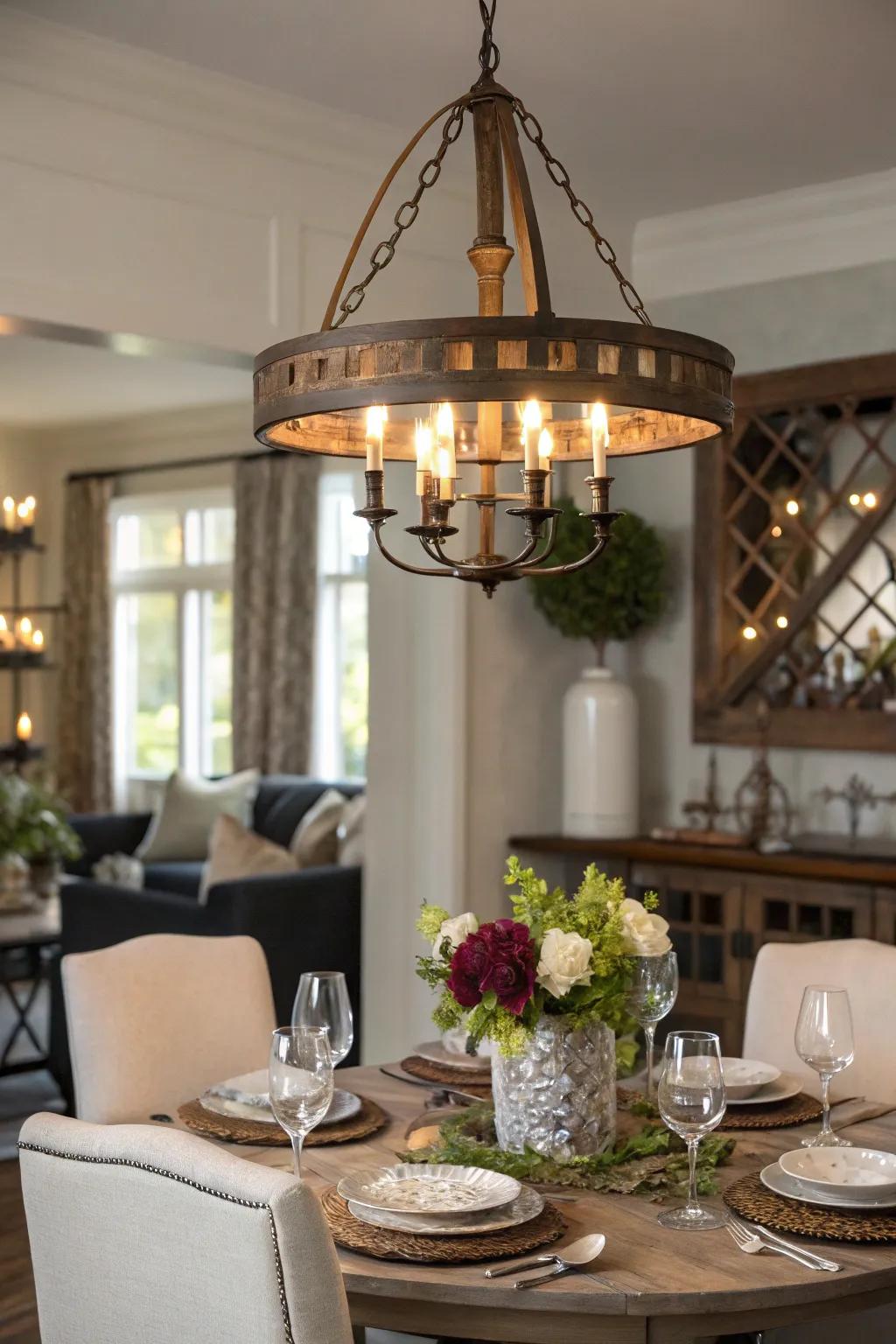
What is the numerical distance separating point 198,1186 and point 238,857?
139 inches

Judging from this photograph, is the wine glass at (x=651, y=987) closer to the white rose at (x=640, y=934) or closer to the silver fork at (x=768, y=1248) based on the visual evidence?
the white rose at (x=640, y=934)

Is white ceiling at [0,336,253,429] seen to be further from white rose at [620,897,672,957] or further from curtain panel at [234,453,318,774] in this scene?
white rose at [620,897,672,957]

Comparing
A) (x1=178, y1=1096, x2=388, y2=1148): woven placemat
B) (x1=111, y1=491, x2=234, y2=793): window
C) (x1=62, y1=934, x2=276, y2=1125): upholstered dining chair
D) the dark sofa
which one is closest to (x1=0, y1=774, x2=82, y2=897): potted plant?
the dark sofa

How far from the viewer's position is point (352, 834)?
576cm

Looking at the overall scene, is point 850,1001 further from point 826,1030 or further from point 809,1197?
point 809,1197

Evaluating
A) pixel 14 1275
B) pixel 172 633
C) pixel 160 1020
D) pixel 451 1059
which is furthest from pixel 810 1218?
pixel 172 633

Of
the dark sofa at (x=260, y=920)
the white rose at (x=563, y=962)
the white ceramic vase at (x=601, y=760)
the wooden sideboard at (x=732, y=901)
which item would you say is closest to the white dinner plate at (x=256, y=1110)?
the white rose at (x=563, y=962)

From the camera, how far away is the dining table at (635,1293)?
5.53ft

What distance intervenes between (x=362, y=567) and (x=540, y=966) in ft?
19.4

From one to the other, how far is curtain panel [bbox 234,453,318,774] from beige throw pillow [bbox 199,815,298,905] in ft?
9.82

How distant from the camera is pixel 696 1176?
206cm

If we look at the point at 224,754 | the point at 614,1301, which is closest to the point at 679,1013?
the point at 614,1301

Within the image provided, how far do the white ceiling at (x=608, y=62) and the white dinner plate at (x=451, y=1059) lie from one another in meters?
2.00

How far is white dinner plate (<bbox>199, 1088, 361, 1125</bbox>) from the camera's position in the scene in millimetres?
2303
